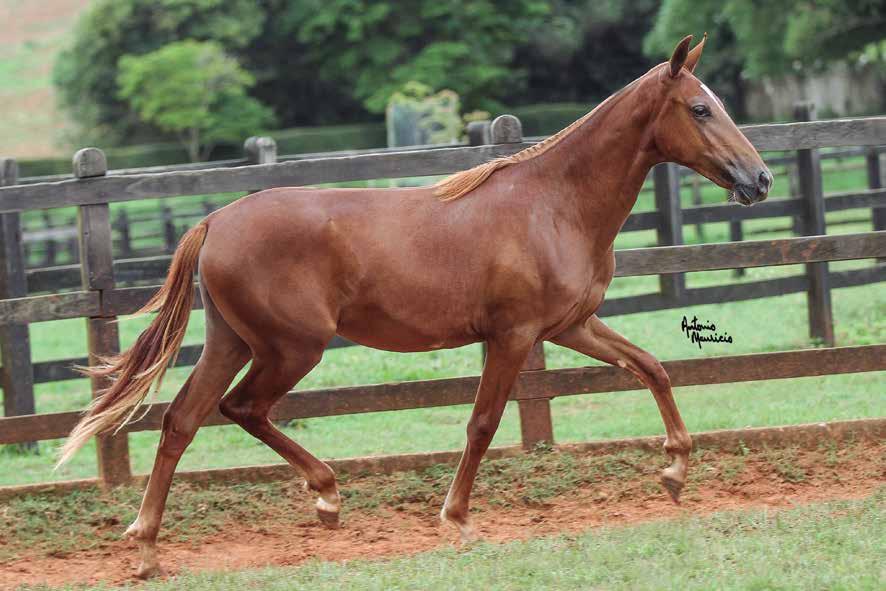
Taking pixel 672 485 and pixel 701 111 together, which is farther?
pixel 672 485

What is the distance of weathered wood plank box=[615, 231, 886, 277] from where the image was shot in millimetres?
6297

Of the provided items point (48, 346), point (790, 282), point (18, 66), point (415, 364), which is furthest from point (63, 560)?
point (18, 66)

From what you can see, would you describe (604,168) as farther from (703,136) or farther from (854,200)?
(854,200)

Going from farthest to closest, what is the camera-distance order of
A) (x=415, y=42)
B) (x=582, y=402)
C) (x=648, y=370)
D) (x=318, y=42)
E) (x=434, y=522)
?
(x=415, y=42)
(x=318, y=42)
(x=582, y=402)
(x=434, y=522)
(x=648, y=370)

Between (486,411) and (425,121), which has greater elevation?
(425,121)

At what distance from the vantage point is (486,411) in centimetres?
522

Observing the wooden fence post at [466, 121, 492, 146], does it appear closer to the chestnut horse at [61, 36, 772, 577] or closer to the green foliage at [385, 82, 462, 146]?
the chestnut horse at [61, 36, 772, 577]

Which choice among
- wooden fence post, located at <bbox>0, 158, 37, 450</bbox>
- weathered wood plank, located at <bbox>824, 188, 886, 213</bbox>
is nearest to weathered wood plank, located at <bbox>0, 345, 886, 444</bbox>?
wooden fence post, located at <bbox>0, 158, 37, 450</bbox>

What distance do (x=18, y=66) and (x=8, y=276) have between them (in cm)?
6068

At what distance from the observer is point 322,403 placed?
626 cm

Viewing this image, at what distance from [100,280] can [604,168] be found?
273 cm

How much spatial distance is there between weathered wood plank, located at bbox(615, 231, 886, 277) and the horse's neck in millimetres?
936

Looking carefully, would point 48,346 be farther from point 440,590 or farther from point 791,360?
point 440,590

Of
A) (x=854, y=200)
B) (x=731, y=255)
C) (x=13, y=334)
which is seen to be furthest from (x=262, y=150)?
(x=854, y=200)
